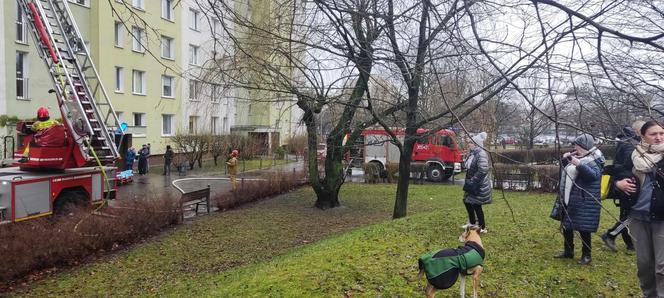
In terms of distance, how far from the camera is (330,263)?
18.1ft

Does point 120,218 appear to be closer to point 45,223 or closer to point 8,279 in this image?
point 45,223

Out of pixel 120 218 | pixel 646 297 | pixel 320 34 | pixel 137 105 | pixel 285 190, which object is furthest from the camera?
pixel 137 105

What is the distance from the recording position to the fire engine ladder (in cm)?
971

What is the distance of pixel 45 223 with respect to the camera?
27.5 feet

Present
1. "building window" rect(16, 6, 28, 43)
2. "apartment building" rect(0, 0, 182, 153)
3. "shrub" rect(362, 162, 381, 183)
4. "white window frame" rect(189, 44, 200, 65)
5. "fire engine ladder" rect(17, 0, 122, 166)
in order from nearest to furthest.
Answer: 1. "fire engine ladder" rect(17, 0, 122, 166)
2. "shrub" rect(362, 162, 381, 183)
3. "apartment building" rect(0, 0, 182, 153)
4. "building window" rect(16, 6, 28, 43)
5. "white window frame" rect(189, 44, 200, 65)

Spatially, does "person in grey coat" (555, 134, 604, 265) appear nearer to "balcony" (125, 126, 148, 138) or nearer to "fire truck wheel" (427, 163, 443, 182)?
"fire truck wheel" (427, 163, 443, 182)

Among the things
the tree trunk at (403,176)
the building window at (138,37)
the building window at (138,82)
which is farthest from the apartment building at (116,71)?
the building window at (138,37)

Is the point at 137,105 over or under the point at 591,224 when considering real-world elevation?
over

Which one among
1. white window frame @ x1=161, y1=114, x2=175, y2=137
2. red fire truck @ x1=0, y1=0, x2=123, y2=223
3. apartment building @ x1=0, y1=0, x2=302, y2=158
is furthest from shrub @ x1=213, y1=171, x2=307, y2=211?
white window frame @ x1=161, y1=114, x2=175, y2=137

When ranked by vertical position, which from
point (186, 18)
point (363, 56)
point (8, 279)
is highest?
point (186, 18)

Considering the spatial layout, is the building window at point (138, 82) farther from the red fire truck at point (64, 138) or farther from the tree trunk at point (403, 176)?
the tree trunk at point (403, 176)

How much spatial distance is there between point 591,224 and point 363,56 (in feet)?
12.6

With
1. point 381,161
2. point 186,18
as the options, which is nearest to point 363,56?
point 381,161

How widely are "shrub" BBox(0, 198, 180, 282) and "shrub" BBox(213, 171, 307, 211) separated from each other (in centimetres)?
297
